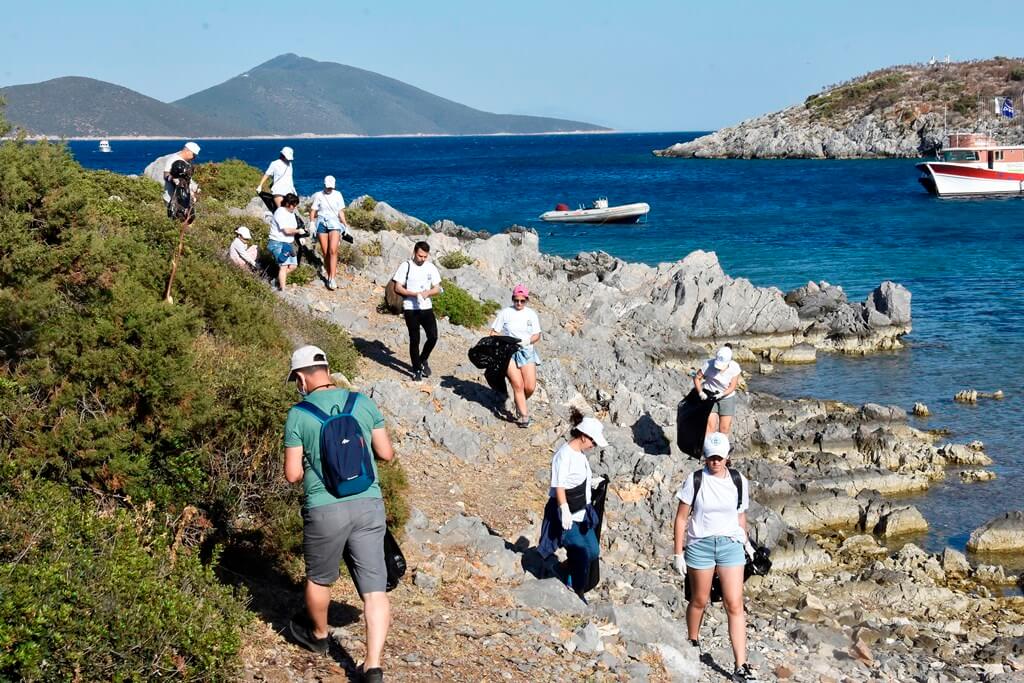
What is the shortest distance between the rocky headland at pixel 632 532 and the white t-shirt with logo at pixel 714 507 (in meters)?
1.13

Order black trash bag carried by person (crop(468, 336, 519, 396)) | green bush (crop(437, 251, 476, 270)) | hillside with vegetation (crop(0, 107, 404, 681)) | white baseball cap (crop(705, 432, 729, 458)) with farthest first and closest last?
green bush (crop(437, 251, 476, 270))
black trash bag carried by person (crop(468, 336, 519, 396))
white baseball cap (crop(705, 432, 729, 458))
hillside with vegetation (crop(0, 107, 404, 681))

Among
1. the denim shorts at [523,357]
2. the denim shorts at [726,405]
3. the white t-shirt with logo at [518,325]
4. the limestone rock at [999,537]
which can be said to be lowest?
the limestone rock at [999,537]

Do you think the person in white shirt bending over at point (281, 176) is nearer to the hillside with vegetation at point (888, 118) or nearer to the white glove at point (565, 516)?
the white glove at point (565, 516)

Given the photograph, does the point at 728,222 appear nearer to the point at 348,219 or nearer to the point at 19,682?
the point at 348,219

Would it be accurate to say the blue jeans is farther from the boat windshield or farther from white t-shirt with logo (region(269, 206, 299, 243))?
the boat windshield

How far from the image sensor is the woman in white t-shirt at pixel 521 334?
1280 centimetres

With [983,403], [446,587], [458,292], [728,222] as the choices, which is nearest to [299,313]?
[458,292]

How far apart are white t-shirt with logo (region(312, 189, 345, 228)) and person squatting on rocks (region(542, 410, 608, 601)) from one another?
8738mm

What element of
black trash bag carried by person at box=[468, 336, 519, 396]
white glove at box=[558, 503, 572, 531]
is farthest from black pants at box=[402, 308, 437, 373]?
white glove at box=[558, 503, 572, 531]

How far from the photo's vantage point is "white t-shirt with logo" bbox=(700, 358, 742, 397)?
12.3 m

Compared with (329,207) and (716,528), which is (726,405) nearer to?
(716,528)

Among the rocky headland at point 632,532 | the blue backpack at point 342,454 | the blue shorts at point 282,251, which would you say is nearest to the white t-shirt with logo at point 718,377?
the rocky headland at point 632,532

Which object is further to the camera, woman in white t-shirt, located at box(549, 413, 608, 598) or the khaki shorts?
woman in white t-shirt, located at box(549, 413, 608, 598)

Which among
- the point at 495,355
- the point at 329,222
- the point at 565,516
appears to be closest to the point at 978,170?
the point at 329,222
